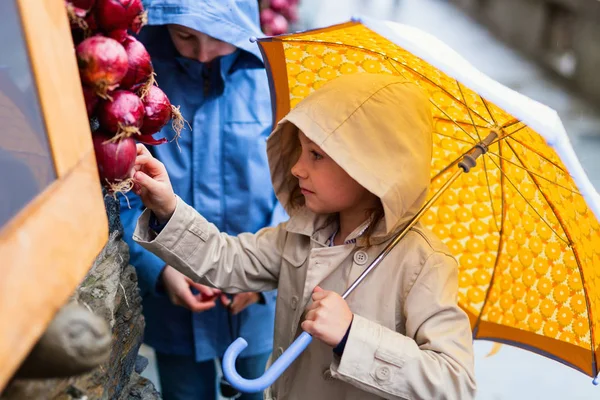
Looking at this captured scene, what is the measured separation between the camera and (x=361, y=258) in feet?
4.03

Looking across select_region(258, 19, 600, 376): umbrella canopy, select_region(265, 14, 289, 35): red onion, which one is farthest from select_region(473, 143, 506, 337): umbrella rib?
select_region(265, 14, 289, 35): red onion

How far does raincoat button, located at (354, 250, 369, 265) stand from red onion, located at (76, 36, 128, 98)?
64cm

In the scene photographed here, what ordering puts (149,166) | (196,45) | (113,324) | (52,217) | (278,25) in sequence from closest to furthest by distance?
(52,217)
(113,324)
(149,166)
(196,45)
(278,25)

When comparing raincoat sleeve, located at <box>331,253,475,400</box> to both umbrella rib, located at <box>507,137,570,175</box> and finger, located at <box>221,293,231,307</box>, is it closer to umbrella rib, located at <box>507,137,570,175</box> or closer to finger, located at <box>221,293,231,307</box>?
umbrella rib, located at <box>507,137,570,175</box>

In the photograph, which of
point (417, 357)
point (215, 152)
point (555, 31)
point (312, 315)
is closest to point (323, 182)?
point (312, 315)

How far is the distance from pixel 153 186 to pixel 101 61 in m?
0.44

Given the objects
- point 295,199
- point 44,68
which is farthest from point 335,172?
point 44,68

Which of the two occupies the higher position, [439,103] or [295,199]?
[439,103]

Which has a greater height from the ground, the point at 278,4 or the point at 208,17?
the point at 208,17

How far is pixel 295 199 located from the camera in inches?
54.6

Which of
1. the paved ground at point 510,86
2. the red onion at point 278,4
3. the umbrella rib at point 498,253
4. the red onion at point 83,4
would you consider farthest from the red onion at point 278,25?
the red onion at point 83,4

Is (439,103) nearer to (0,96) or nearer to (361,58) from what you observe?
(361,58)

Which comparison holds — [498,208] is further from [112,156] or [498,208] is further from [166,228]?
[112,156]

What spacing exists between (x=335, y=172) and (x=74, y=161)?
1.99 feet
